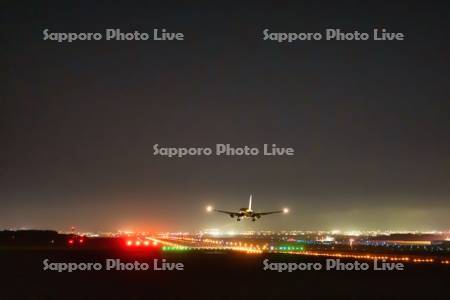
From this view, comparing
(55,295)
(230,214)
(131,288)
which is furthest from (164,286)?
(230,214)

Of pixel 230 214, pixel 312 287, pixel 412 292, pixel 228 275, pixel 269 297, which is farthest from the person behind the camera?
pixel 230 214

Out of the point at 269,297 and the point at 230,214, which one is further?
the point at 230,214

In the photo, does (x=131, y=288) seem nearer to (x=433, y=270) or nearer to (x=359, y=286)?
(x=359, y=286)

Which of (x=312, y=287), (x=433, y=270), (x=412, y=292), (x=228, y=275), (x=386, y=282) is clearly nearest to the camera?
(x=412, y=292)

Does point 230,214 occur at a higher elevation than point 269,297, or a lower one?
higher

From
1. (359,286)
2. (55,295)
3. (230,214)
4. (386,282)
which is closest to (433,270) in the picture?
(386,282)

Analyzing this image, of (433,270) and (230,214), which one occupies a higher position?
(230,214)

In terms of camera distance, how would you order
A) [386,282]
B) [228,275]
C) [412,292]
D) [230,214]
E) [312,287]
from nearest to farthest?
[412,292] → [312,287] → [386,282] → [228,275] → [230,214]

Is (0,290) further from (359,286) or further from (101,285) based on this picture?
(359,286)

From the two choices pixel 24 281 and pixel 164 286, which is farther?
pixel 24 281
